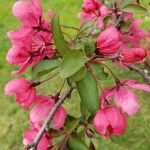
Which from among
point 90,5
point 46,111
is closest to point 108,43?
point 46,111

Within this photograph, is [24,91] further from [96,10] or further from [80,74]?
[96,10]

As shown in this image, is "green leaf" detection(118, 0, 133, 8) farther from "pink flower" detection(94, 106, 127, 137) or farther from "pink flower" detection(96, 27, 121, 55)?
"pink flower" detection(94, 106, 127, 137)

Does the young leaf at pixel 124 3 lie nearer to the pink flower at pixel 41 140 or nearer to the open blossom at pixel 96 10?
the open blossom at pixel 96 10

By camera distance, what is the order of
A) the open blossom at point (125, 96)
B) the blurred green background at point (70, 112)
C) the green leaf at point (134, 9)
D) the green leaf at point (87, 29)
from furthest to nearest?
the blurred green background at point (70, 112)
the green leaf at point (134, 9)
the green leaf at point (87, 29)
the open blossom at point (125, 96)

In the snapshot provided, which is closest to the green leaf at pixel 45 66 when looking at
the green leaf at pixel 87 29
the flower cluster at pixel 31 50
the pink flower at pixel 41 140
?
the flower cluster at pixel 31 50

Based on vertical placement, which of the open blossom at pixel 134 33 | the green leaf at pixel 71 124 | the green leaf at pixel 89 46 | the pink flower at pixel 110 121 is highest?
the green leaf at pixel 89 46

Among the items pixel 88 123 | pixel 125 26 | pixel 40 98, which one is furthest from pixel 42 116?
pixel 125 26

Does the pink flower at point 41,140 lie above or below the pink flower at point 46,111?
below
